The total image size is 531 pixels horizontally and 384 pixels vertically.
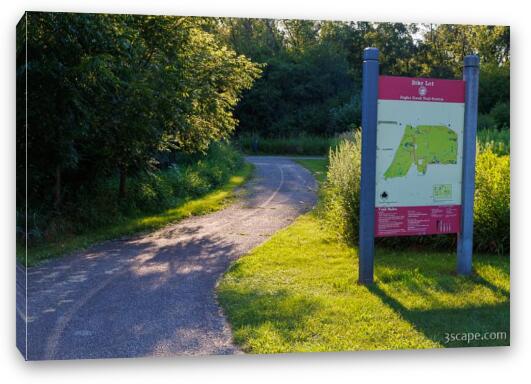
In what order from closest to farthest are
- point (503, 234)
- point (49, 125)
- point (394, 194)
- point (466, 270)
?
point (49, 125) < point (394, 194) < point (466, 270) < point (503, 234)

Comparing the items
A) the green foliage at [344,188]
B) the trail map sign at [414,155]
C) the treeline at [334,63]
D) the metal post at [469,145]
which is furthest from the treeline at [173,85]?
the green foliage at [344,188]

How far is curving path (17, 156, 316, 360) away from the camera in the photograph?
226 inches

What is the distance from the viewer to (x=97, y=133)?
7.60m

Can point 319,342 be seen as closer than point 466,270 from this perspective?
Yes

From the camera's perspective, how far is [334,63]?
753 cm

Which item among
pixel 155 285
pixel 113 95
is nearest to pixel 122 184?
pixel 113 95

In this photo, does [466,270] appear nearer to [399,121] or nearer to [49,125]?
[399,121]

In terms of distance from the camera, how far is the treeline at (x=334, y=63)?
277 inches

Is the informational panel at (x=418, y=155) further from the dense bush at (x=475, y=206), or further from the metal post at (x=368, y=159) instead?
the dense bush at (x=475, y=206)

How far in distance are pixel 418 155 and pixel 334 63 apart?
1.45m

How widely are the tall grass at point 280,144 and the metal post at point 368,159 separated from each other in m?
1.21

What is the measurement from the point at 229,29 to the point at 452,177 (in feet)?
9.72

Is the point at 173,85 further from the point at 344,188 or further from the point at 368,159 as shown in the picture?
the point at 368,159
